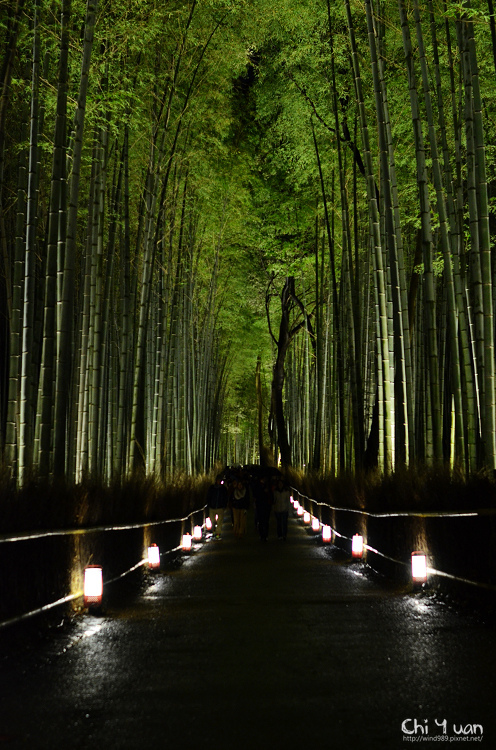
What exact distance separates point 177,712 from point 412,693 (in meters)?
0.91

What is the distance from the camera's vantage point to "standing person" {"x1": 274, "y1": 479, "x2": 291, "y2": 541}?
14.2 m

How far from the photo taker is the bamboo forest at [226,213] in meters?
7.64

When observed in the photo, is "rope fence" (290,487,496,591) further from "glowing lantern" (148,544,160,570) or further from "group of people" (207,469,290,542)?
"group of people" (207,469,290,542)

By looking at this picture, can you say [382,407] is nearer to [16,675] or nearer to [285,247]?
[16,675]

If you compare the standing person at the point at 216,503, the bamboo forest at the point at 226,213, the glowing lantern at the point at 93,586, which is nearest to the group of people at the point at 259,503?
the standing person at the point at 216,503

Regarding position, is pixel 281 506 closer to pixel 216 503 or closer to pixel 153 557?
pixel 216 503

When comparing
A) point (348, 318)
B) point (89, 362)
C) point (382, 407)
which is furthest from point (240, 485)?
point (89, 362)

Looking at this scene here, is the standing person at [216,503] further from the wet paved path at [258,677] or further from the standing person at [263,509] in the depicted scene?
the wet paved path at [258,677]

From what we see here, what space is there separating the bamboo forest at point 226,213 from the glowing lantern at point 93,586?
794 millimetres

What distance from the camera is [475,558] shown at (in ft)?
19.3

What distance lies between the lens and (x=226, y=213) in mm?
20484

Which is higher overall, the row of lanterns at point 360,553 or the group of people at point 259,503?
the group of people at point 259,503

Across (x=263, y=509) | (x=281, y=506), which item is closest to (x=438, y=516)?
(x=281, y=506)

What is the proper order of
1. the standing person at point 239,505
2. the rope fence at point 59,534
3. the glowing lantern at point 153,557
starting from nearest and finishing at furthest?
the rope fence at point 59,534, the glowing lantern at point 153,557, the standing person at point 239,505
